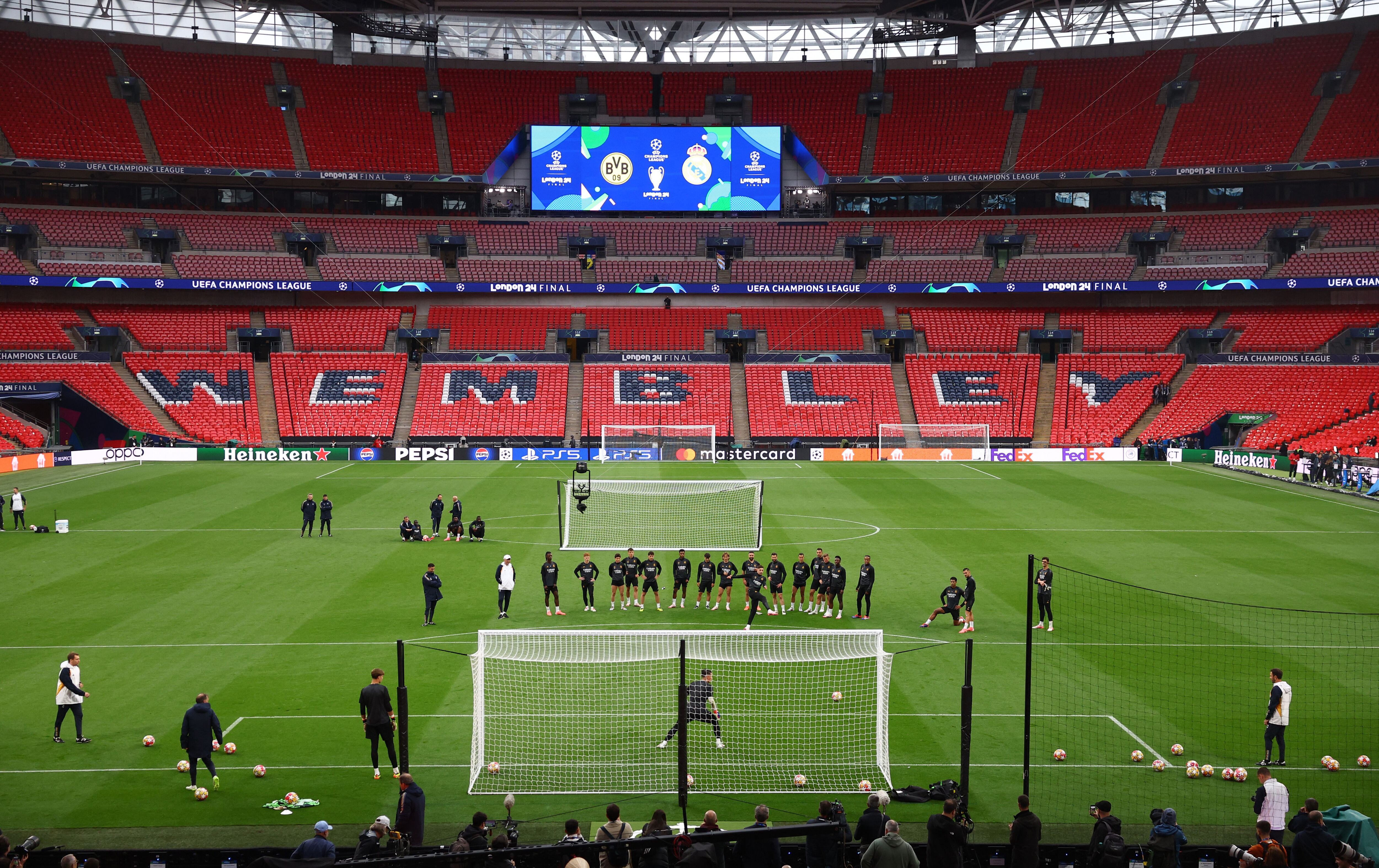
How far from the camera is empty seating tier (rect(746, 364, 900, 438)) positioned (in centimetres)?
5544

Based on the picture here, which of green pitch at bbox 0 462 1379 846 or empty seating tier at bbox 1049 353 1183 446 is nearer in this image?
green pitch at bbox 0 462 1379 846

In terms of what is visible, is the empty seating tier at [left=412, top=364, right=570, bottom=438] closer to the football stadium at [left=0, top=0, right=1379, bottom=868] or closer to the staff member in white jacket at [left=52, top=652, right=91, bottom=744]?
the football stadium at [left=0, top=0, right=1379, bottom=868]

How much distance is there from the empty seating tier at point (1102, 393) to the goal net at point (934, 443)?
406 centimetres

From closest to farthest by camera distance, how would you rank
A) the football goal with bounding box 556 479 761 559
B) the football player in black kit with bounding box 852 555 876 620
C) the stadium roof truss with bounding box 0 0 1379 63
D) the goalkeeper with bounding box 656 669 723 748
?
the goalkeeper with bounding box 656 669 723 748 < the football player in black kit with bounding box 852 555 876 620 < the football goal with bounding box 556 479 761 559 < the stadium roof truss with bounding box 0 0 1379 63

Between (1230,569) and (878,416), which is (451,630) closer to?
(1230,569)

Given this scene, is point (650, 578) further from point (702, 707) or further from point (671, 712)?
point (702, 707)

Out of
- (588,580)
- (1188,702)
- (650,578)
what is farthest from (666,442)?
(1188,702)

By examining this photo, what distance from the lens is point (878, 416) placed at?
56312 mm

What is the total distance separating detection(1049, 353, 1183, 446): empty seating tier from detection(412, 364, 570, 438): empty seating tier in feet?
87.2

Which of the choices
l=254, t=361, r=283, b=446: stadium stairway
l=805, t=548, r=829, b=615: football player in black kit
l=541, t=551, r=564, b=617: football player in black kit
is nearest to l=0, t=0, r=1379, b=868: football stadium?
l=805, t=548, r=829, b=615: football player in black kit

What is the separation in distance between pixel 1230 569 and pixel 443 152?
53.8m

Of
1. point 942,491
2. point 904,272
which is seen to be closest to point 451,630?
point 942,491

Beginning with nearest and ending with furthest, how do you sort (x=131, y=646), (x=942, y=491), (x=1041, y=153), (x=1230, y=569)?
(x=131, y=646)
(x=1230, y=569)
(x=942, y=491)
(x=1041, y=153)

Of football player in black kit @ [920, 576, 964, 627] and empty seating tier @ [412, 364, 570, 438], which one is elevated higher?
empty seating tier @ [412, 364, 570, 438]
